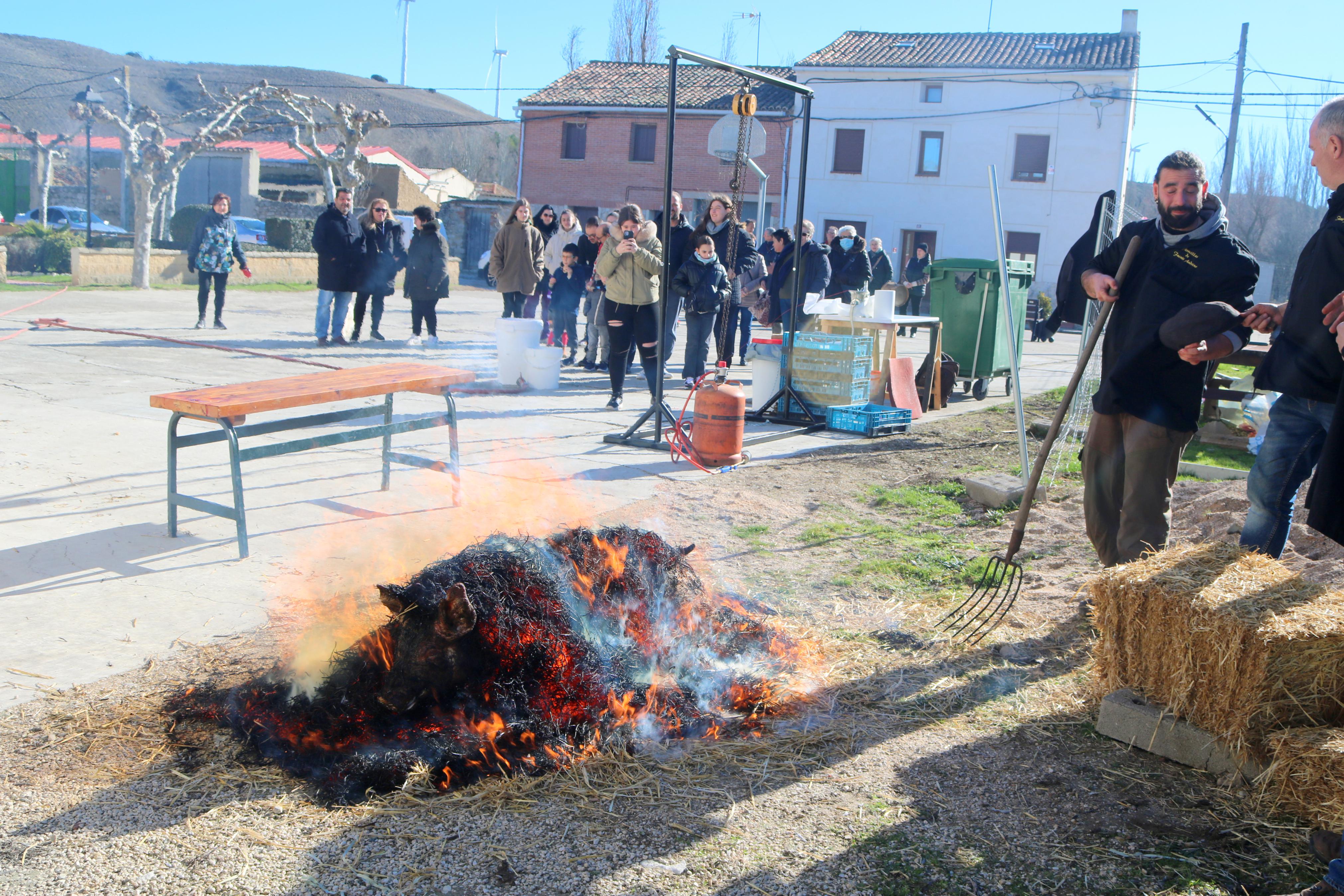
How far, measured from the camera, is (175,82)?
424 ft

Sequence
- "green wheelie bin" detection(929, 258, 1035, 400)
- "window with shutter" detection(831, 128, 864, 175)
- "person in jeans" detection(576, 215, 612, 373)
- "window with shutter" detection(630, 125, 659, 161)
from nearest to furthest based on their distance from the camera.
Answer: "green wheelie bin" detection(929, 258, 1035, 400) → "person in jeans" detection(576, 215, 612, 373) → "window with shutter" detection(831, 128, 864, 175) → "window with shutter" detection(630, 125, 659, 161)

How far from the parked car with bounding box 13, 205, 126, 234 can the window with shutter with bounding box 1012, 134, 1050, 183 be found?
31247 millimetres

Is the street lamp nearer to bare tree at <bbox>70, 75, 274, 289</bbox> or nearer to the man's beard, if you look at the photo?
bare tree at <bbox>70, 75, 274, 289</bbox>

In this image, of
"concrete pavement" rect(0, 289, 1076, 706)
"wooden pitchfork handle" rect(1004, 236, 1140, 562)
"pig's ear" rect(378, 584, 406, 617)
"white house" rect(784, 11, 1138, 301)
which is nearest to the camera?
"pig's ear" rect(378, 584, 406, 617)

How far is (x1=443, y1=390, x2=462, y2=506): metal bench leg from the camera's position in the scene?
237 inches

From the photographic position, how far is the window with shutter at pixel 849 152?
36562mm

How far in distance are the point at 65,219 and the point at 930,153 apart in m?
32.5

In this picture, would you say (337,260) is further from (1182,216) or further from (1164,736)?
(1164,736)

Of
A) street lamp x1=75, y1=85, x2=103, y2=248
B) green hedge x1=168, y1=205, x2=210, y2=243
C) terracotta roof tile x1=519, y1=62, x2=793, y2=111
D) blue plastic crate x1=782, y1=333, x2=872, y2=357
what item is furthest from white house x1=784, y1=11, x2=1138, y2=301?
blue plastic crate x1=782, y1=333, x2=872, y2=357

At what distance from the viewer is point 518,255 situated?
40.9 feet

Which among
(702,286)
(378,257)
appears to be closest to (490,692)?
(702,286)

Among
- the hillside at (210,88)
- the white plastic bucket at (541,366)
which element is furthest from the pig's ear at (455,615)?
the hillside at (210,88)

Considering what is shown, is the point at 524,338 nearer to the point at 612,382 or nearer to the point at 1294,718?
the point at 612,382

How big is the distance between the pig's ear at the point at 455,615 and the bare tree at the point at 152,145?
65.2 ft
